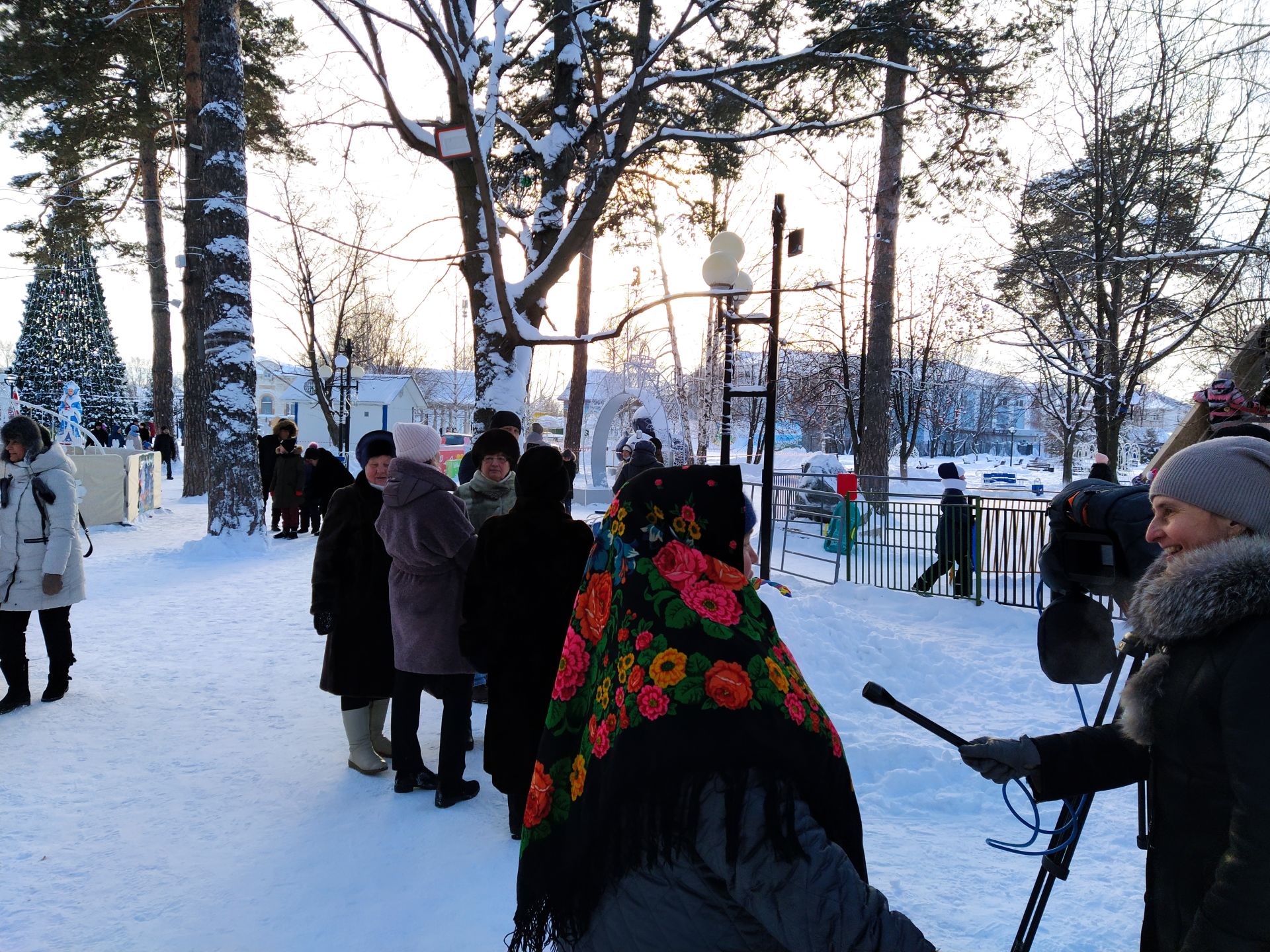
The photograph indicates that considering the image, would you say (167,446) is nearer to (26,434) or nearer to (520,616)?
(26,434)

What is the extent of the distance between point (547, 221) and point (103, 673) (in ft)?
19.4

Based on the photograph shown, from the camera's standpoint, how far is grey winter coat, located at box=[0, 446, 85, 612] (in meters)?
5.04

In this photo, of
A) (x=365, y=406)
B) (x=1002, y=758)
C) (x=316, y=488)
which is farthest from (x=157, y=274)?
(x=365, y=406)

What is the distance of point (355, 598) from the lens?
4.25 meters

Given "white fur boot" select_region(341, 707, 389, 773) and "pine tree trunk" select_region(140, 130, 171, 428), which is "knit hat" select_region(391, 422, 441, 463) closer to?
"white fur boot" select_region(341, 707, 389, 773)

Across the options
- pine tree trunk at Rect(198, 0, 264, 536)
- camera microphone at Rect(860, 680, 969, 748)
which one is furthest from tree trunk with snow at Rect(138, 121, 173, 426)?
camera microphone at Rect(860, 680, 969, 748)

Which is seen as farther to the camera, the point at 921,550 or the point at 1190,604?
the point at 921,550

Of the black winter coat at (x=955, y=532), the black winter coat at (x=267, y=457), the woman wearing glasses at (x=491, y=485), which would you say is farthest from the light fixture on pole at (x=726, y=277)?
the black winter coat at (x=267, y=457)

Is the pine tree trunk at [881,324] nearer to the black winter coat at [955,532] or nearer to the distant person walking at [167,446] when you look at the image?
the black winter coat at [955,532]

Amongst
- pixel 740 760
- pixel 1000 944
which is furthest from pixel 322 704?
pixel 740 760

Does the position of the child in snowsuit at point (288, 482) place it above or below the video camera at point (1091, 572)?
below

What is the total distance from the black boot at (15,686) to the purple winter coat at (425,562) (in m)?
3.00

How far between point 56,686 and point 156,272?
722 inches

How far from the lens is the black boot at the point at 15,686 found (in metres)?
5.08
